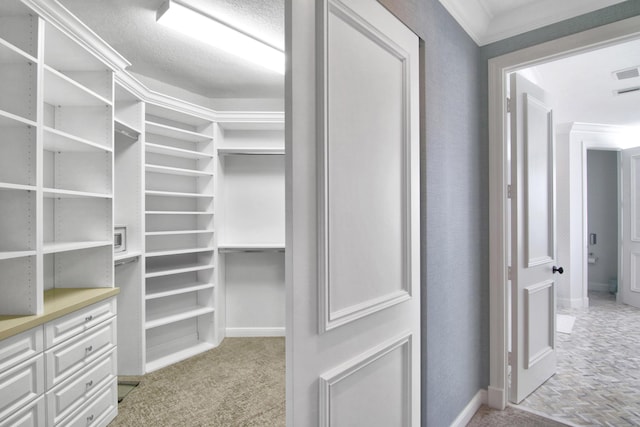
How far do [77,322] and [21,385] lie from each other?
428mm

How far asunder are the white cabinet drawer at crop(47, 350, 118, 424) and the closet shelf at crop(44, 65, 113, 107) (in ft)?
5.53

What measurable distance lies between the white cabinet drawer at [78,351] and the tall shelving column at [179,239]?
0.78 meters

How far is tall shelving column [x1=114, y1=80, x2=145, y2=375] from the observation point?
2.82m

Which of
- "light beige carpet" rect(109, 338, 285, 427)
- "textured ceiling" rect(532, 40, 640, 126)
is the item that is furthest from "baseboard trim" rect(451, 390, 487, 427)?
"textured ceiling" rect(532, 40, 640, 126)

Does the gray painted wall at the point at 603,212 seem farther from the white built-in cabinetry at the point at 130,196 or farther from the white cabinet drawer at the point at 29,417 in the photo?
the white cabinet drawer at the point at 29,417

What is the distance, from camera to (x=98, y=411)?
2.11 m

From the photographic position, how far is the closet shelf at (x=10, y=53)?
1459mm

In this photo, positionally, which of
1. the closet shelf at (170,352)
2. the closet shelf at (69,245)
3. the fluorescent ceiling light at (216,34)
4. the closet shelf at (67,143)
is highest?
the fluorescent ceiling light at (216,34)

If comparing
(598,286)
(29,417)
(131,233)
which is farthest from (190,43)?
(598,286)

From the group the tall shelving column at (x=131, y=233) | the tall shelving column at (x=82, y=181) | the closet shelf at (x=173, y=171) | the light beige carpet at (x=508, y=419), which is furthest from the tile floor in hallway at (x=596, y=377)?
the closet shelf at (x=173, y=171)

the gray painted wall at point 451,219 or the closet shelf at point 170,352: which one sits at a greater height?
the gray painted wall at point 451,219

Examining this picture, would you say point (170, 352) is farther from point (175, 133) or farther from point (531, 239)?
point (531, 239)

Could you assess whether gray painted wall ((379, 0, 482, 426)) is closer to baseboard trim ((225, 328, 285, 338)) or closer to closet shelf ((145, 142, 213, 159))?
baseboard trim ((225, 328, 285, 338))

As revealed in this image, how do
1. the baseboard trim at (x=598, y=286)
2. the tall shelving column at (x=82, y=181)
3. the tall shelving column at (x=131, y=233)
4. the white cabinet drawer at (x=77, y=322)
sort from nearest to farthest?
the white cabinet drawer at (x=77, y=322) → the tall shelving column at (x=82, y=181) → the tall shelving column at (x=131, y=233) → the baseboard trim at (x=598, y=286)
